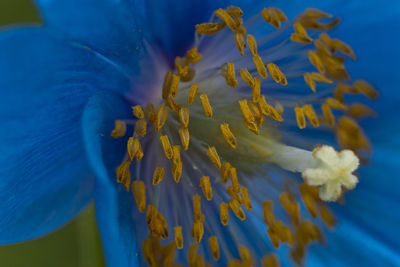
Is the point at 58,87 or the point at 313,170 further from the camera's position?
the point at 313,170

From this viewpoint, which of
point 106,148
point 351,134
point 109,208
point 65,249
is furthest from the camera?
point 65,249

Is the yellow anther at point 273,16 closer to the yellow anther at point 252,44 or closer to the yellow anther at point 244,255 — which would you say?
the yellow anther at point 252,44

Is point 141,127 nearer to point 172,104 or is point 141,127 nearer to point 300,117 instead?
point 172,104

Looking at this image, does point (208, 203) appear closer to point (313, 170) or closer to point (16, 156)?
point (313, 170)

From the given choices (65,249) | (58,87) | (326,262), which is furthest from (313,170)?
→ (65,249)

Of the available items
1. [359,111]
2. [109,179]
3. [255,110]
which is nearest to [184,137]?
[255,110]

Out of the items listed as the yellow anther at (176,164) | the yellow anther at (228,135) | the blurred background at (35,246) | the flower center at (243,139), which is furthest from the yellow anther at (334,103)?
the blurred background at (35,246)
